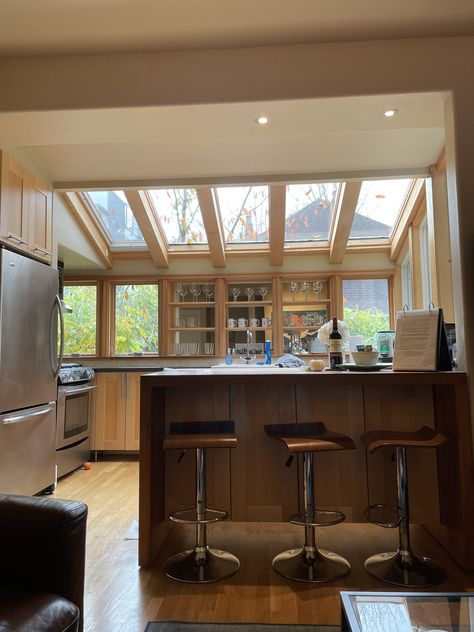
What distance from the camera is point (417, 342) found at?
2475 millimetres

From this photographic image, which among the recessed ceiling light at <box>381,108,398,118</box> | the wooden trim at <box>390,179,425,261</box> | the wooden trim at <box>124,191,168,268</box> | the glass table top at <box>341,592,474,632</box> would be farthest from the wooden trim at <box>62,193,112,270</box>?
the glass table top at <box>341,592,474,632</box>

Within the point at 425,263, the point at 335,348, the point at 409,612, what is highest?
the point at 425,263

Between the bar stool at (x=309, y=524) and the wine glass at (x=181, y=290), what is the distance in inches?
130

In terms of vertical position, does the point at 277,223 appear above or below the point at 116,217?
below

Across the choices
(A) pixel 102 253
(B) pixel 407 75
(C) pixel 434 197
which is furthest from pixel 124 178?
(C) pixel 434 197

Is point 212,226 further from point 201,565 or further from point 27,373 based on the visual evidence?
point 201,565

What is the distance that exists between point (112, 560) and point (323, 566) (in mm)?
1130

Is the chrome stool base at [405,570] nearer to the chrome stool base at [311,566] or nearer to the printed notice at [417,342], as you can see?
the chrome stool base at [311,566]

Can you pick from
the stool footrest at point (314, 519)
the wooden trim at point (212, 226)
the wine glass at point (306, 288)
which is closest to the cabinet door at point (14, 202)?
the wooden trim at point (212, 226)

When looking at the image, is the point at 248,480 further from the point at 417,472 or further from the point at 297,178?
the point at 297,178

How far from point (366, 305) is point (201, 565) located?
12.5 ft

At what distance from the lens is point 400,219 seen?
4855mm

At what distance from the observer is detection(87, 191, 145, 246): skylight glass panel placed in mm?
4875

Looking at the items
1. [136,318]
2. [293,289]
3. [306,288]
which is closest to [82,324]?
[136,318]
